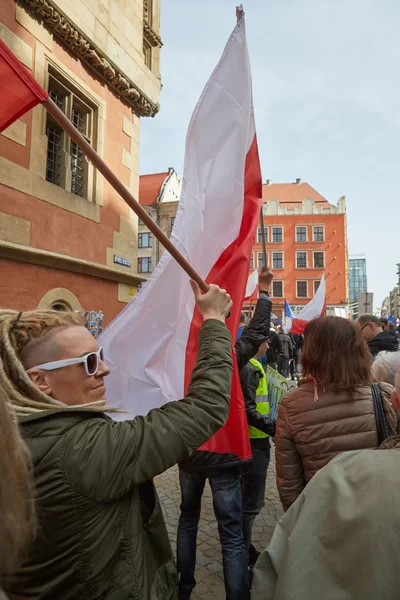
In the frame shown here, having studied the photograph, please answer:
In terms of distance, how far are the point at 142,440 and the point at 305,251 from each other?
1748 inches

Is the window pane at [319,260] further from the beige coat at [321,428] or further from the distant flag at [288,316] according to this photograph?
the beige coat at [321,428]

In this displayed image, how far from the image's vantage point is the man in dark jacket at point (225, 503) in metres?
2.52

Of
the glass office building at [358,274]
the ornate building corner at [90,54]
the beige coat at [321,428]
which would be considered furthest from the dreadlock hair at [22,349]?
the glass office building at [358,274]

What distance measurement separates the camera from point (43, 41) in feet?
21.7

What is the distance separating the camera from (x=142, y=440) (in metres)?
1.15

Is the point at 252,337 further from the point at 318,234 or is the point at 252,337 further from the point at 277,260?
the point at 318,234

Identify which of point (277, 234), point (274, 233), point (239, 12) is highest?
point (274, 233)

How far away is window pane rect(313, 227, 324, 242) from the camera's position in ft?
143

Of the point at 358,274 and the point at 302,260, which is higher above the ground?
the point at 358,274

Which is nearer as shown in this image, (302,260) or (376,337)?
(376,337)

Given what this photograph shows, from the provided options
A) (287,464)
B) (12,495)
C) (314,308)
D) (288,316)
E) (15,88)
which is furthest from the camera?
(288,316)

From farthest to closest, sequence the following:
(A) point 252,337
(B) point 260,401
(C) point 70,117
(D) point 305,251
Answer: (D) point 305,251 → (C) point 70,117 → (B) point 260,401 → (A) point 252,337

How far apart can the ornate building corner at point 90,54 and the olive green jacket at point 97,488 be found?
7263mm

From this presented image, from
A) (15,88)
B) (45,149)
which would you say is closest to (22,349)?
(15,88)
